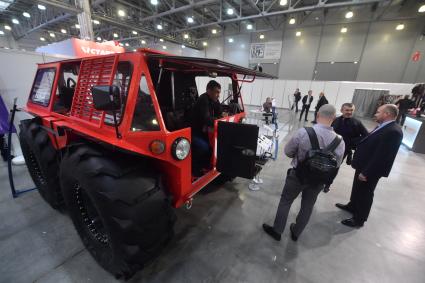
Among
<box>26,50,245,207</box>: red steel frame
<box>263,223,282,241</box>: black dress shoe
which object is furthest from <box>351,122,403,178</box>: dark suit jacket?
<box>26,50,245,207</box>: red steel frame

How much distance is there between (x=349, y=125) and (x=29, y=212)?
15.8ft

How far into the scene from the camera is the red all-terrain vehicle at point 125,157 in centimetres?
132

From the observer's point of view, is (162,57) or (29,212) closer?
(162,57)

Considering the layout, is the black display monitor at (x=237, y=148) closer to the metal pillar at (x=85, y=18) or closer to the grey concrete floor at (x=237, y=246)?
the grey concrete floor at (x=237, y=246)

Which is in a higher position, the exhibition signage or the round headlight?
the exhibition signage

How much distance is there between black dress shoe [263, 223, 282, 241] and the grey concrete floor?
7 cm

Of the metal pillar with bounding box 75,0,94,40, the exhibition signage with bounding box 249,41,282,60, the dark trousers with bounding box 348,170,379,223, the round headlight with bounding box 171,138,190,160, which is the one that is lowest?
the dark trousers with bounding box 348,170,379,223

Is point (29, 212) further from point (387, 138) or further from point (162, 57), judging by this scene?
point (387, 138)

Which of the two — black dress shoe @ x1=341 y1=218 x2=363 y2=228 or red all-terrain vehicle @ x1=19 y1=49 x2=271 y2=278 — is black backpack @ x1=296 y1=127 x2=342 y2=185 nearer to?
red all-terrain vehicle @ x1=19 y1=49 x2=271 y2=278

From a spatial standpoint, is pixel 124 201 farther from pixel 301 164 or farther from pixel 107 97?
pixel 301 164

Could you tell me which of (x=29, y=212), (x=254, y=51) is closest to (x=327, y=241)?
(x=29, y=212)

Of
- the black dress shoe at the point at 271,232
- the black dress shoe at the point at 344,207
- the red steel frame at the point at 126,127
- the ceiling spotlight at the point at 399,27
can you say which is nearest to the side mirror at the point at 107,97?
the red steel frame at the point at 126,127

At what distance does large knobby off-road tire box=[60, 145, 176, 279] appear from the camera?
1.29 meters

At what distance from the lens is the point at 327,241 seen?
226cm
